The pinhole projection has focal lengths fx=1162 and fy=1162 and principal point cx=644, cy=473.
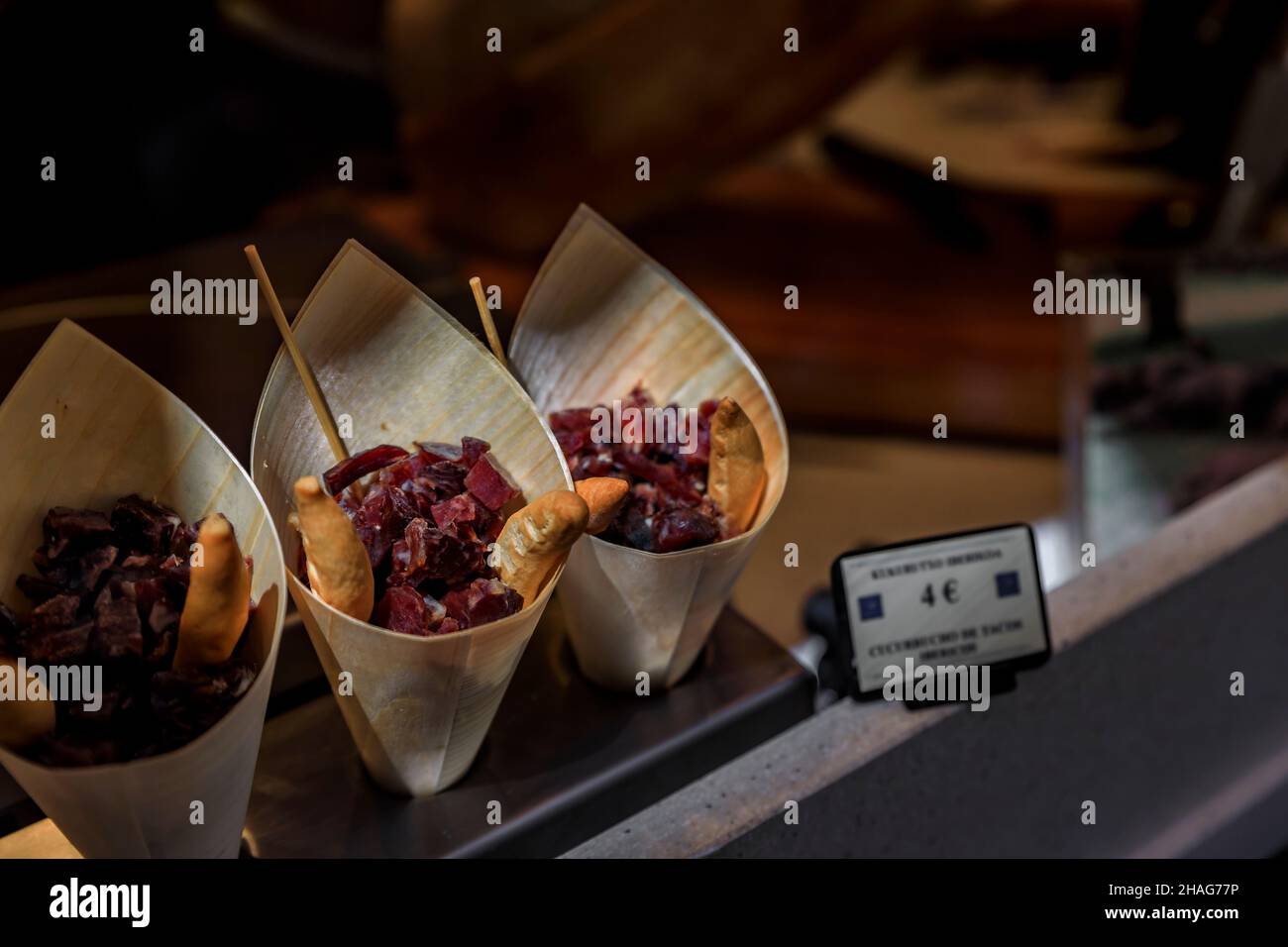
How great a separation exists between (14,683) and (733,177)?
115 inches

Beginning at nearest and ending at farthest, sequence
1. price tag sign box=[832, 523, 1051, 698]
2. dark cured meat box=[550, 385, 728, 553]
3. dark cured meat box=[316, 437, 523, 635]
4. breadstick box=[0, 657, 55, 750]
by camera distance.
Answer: breadstick box=[0, 657, 55, 750]
dark cured meat box=[316, 437, 523, 635]
dark cured meat box=[550, 385, 728, 553]
price tag sign box=[832, 523, 1051, 698]

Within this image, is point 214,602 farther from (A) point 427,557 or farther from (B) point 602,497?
(B) point 602,497

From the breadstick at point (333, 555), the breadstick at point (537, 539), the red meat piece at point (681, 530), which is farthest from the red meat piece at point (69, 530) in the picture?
the red meat piece at point (681, 530)

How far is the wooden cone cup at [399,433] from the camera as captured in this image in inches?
28.0

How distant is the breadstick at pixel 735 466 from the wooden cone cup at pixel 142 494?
0.31m

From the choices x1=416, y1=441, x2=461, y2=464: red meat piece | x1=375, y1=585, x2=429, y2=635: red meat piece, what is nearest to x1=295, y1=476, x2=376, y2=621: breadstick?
x1=375, y1=585, x2=429, y2=635: red meat piece

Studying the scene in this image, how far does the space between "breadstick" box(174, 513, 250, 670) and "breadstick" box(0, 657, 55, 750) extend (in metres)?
0.07

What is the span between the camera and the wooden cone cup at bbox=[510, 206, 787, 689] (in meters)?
0.85

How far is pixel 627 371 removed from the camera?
937 millimetres

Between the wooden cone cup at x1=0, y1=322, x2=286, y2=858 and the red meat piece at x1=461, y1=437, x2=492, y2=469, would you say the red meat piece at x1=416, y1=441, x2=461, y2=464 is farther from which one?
the wooden cone cup at x1=0, y1=322, x2=286, y2=858

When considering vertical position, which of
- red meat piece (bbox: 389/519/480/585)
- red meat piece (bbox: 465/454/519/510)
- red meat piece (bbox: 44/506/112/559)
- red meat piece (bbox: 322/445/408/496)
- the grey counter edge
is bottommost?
the grey counter edge

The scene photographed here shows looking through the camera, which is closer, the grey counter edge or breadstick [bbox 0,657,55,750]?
breadstick [bbox 0,657,55,750]

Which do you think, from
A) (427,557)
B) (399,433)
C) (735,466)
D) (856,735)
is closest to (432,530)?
(427,557)
